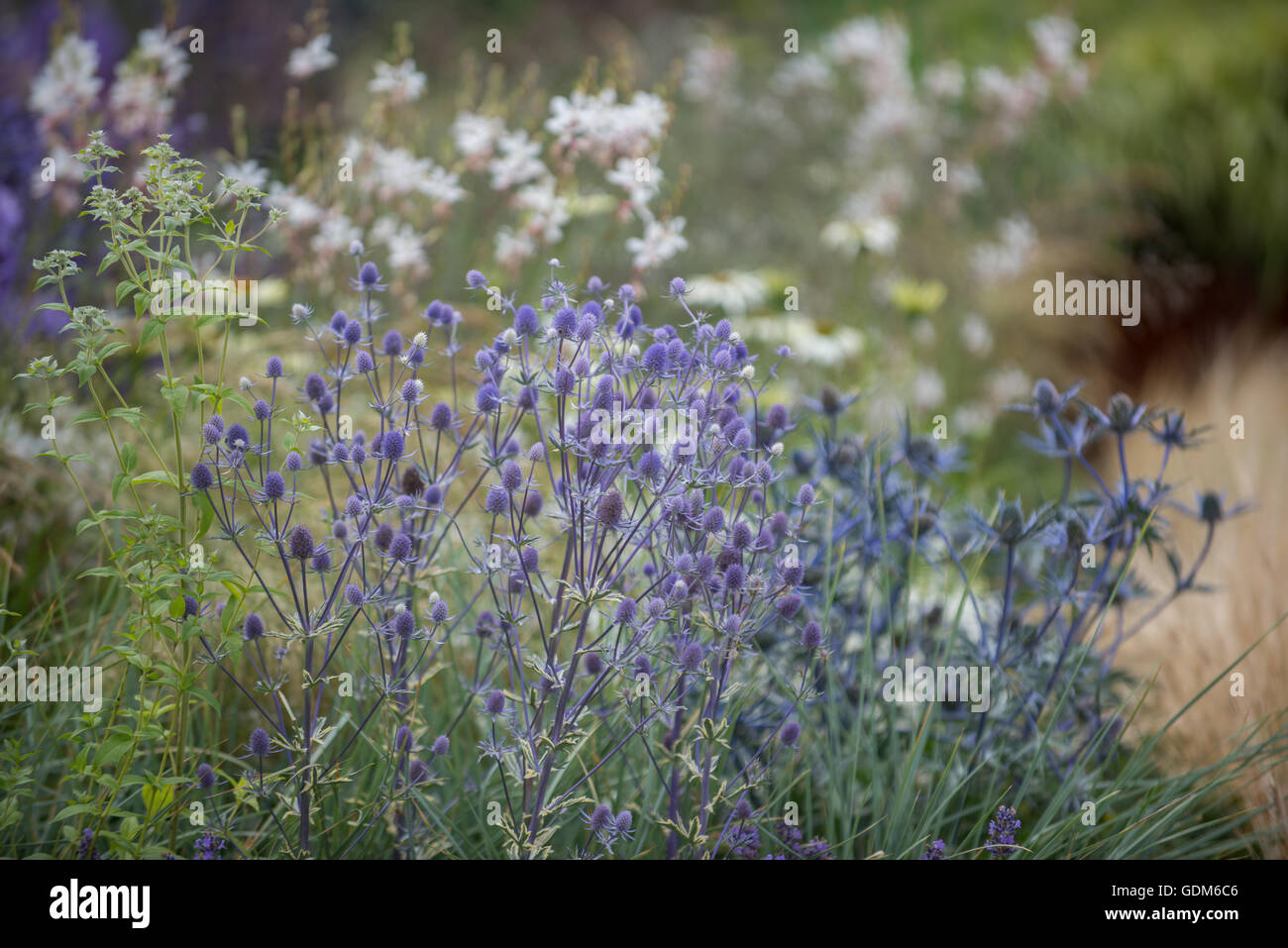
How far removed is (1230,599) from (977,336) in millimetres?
2754

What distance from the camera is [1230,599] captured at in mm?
3088

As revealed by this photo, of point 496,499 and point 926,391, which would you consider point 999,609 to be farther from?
point 926,391

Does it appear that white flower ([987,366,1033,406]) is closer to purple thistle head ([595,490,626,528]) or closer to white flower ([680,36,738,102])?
white flower ([680,36,738,102])

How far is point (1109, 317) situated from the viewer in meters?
5.77

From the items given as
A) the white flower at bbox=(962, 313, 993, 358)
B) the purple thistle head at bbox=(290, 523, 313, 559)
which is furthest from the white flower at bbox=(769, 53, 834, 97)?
the purple thistle head at bbox=(290, 523, 313, 559)

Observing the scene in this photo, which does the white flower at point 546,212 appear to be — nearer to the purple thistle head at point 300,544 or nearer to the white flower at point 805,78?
the purple thistle head at point 300,544

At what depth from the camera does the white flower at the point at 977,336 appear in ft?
18.4

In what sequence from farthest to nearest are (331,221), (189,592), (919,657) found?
(331,221), (919,657), (189,592)

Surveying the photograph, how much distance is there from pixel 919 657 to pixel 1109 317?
4053 millimetres

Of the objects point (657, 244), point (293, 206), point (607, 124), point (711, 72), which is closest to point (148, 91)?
point (293, 206)

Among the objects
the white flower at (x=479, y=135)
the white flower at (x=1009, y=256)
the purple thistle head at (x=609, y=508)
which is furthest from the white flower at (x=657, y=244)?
the white flower at (x=1009, y=256)
